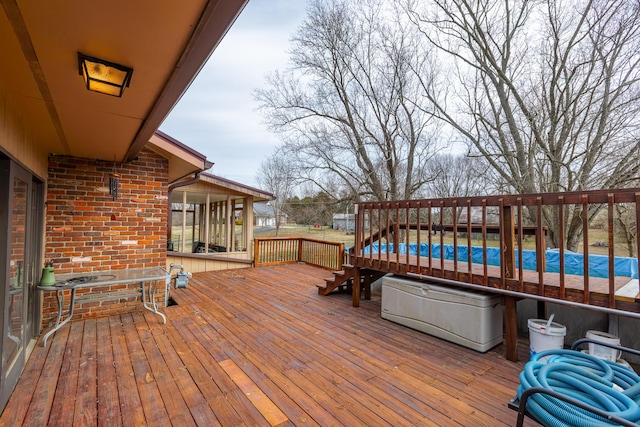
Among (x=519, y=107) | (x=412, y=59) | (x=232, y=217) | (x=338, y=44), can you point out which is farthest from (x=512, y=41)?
(x=232, y=217)

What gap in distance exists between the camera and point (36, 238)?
3.62 m

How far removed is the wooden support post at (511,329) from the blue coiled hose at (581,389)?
139cm

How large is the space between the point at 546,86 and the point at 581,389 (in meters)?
8.44

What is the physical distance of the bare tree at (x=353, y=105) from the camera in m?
10.6

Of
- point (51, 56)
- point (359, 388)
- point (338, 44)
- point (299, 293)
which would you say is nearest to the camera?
point (51, 56)

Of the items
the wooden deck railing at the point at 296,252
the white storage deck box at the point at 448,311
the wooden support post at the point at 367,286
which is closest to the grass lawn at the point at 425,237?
the wooden deck railing at the point at 296,252

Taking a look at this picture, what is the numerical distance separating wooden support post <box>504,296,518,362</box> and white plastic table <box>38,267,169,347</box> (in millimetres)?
4226

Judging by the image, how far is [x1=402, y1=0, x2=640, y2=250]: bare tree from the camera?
237 inches

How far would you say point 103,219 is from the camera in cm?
425

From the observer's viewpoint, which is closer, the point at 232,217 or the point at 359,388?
the point at 359,388

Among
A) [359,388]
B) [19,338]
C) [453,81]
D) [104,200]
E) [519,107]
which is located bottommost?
[359,388]

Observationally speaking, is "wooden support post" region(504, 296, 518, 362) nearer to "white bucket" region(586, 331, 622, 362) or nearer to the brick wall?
"white bucket" region(586, 331, 622, 362)

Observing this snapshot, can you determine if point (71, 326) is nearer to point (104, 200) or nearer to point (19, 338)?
point (19, 338)

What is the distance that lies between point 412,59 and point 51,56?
35.9 ft
